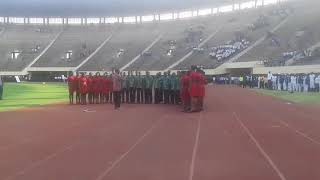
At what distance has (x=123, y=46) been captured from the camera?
89.6 m

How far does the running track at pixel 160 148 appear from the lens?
932cm

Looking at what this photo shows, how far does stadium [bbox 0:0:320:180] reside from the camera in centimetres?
1020

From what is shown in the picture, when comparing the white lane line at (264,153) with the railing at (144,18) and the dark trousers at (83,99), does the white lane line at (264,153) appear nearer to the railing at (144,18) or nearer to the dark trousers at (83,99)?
the dark trousers at (83,99)

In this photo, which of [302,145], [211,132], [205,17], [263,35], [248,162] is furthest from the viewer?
[205,17]

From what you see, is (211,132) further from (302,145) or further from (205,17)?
(205,17)

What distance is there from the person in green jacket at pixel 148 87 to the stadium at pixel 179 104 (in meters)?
0.05

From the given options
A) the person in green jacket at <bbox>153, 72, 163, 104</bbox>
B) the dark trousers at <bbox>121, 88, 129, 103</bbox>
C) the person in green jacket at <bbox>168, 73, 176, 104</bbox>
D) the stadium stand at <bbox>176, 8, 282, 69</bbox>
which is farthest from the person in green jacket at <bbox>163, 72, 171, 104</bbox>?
the stadium stand at <bbox>176, 8, 282, 69</bbox>

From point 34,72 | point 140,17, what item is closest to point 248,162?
point 34,72

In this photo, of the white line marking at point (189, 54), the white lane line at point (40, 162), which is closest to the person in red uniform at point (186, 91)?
the white lane line at point (40, 162)

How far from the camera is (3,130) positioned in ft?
53.0

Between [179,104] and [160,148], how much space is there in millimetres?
15729

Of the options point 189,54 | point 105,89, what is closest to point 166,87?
point 105,89

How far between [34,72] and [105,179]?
82.2 m

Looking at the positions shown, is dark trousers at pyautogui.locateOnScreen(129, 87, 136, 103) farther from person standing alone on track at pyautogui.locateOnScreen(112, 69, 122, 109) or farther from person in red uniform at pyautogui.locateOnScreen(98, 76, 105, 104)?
person standing alone on track at pyautogui.locateOnScreen(112, 69, 122, 109)
